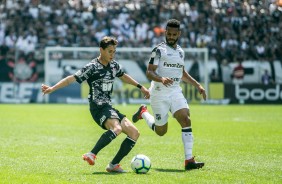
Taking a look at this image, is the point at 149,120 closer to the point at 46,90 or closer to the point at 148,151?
the point at 148,151

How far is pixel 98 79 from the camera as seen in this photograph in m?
11.7

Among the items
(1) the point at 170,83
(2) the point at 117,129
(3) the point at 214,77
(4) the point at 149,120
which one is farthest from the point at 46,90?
(3) the point at 214,77

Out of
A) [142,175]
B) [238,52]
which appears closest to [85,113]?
[238,52]

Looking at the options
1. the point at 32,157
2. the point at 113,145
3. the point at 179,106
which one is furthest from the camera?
the point at 113,145

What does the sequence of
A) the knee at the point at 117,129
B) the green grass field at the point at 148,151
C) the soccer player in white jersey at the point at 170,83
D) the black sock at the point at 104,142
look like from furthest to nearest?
the soccer player in white jersey at the point at 170,83
the knee at the point at 117,129
the black sock at the point at 104,142
the green grass field at the point at 148,151

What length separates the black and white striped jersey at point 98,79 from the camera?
1162 cm

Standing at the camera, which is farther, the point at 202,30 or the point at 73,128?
the point at 202,30

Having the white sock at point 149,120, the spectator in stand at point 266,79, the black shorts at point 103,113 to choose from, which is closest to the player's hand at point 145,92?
the black shorts at point 103,113

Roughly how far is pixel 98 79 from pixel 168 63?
1.58 metres

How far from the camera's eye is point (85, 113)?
29297mm

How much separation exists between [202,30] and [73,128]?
19.8 m

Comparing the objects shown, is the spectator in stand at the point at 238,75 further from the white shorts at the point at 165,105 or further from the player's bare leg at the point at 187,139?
the player's bare leg at the point at 187,139

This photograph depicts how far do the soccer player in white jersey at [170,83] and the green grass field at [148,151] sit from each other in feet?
2.48

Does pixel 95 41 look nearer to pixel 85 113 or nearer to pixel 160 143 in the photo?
pixel 85 113
